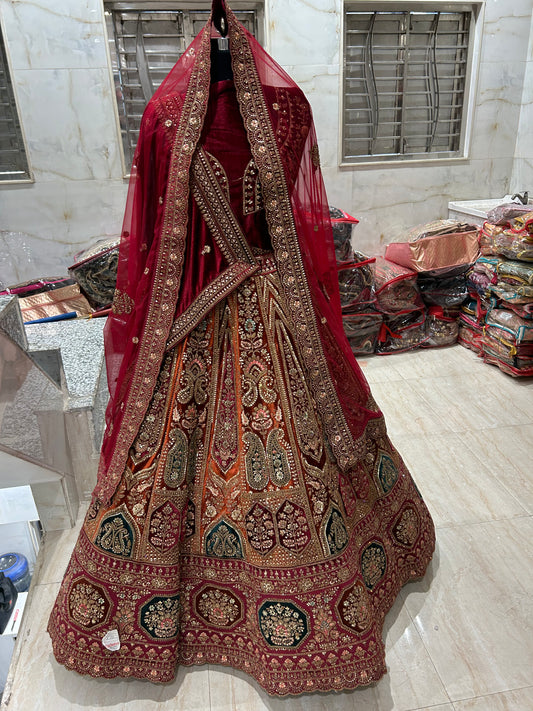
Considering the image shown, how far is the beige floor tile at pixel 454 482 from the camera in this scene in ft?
6.94

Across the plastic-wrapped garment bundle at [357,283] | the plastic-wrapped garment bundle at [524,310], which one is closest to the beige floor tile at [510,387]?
the plastic-wrapped garment bundle at [524,310]

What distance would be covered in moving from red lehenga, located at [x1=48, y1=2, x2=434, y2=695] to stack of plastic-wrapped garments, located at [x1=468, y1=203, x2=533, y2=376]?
194 cm

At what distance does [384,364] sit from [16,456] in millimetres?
2188

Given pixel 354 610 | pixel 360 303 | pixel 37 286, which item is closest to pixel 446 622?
pixel 354 610

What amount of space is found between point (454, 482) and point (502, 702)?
0.94m

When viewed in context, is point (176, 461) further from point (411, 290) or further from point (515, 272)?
point (411, 290)

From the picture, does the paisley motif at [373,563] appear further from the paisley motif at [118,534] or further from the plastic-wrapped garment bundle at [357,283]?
the plastic-wrapped garment bundle at [357,283]

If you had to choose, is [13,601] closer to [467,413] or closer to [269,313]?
[269,313]

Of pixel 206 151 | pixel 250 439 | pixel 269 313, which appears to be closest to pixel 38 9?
pixel 206 151

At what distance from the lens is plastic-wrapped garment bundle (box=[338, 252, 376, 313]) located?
3.38m

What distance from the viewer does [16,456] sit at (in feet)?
6.36

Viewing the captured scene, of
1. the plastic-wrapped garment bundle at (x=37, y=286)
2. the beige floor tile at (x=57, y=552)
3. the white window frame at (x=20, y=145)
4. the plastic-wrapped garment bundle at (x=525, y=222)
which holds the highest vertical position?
the white window frame at (x=20, y=145)

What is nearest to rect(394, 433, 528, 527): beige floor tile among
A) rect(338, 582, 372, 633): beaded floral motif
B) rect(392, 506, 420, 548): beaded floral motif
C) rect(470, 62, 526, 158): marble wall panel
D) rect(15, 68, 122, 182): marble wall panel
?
rect(392, 506, 420, 548): beaded floral motif

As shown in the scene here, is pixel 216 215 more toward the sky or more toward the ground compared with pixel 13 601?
more toward the sky
